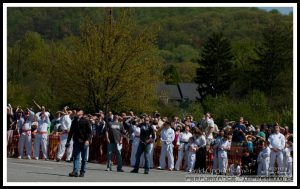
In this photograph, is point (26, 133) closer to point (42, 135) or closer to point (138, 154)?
point (42, 135)

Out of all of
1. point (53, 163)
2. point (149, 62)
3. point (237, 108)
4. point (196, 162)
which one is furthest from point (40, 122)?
point (237, 108)

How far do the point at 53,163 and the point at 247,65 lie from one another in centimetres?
7710

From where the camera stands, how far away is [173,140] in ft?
76.4

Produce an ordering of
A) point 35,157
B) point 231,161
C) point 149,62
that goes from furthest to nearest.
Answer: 1. point 149,62
2. point 35,157
3. point 231,161

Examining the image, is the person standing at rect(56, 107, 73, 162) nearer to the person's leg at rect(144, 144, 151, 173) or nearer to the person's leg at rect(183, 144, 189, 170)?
the person's leg at rect(183, 144, 189, 170)

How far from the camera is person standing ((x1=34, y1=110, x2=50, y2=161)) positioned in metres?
25.1

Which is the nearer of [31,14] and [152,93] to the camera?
[152,93]

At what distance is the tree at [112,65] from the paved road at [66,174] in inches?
724

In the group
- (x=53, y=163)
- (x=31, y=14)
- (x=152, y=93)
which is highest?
(x=31, y=14)

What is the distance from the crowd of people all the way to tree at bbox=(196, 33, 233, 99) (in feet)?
229

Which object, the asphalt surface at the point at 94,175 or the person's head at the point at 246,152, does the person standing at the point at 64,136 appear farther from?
the person's head at the point at 246,152

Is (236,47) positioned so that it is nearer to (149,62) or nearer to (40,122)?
(149,62)

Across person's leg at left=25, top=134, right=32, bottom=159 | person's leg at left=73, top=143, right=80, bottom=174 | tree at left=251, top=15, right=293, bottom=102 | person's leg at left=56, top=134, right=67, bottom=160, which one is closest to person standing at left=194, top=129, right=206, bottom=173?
person's leg at left=56, top=134, right=67, bottom=160

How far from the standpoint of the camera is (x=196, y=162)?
22.6 m
